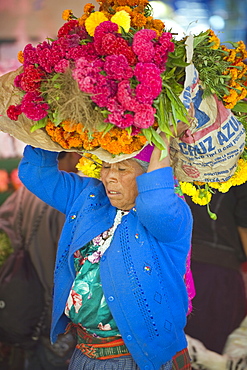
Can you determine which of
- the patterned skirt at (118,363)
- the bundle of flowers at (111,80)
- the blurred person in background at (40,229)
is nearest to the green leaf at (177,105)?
the bundle of flowers at (111,80)

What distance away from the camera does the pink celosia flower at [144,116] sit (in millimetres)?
1749

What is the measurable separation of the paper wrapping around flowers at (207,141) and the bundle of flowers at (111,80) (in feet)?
0.18

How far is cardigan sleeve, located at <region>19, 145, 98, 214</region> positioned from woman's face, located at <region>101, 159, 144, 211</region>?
0.28 meters

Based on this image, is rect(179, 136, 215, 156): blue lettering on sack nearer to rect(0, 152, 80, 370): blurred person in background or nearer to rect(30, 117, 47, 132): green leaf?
rect(30, 117, 47, 132): green leaf

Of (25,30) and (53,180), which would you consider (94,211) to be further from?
(25,30)

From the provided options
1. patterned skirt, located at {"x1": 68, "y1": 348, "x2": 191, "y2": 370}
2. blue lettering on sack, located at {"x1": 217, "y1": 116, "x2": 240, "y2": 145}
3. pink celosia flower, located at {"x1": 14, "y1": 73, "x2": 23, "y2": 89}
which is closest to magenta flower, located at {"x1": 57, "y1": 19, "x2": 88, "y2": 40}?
pink celosia flower, located at {"x1": 14, "y1": 73, "x2": 23, "y2": 89}

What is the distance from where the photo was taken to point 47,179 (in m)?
2.31

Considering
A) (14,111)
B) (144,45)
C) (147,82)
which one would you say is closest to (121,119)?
(147,82)

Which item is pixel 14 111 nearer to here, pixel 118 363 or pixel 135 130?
pixel 135 130

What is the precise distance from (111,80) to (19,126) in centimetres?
A: 53

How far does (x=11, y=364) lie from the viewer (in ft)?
13.3

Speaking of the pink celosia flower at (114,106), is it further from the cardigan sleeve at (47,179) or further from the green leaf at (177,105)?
the cardigan sleeve at (47,179)

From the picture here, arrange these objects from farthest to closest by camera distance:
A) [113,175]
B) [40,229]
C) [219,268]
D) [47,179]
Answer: [40,229] → [219,268] → [47,179] → [113,175]

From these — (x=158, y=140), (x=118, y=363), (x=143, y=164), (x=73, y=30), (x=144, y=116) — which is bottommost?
(x=118, y=363)
